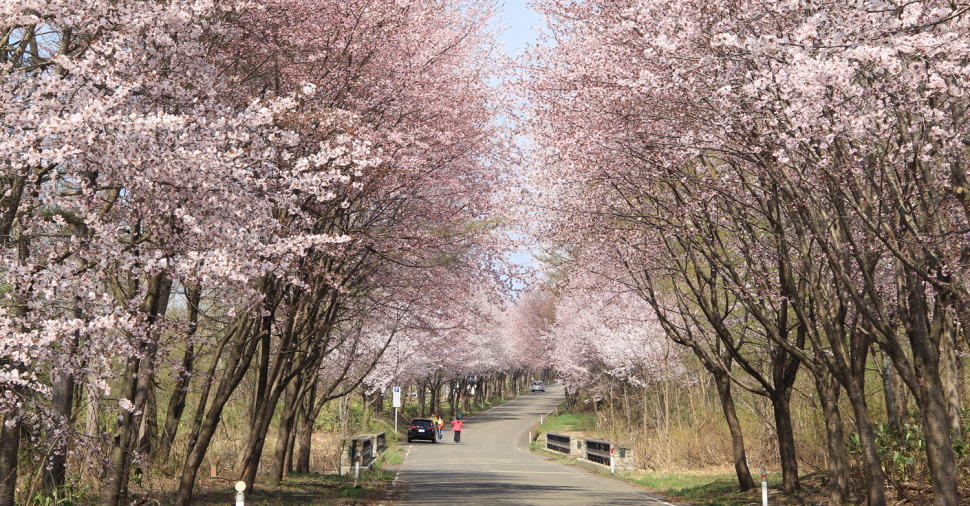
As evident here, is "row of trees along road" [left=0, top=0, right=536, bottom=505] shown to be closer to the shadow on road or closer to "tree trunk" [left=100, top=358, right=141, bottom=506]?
"tree trunk" [left=100, top=358, right=141, bottom=506]

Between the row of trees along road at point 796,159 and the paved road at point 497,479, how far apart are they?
3.98m

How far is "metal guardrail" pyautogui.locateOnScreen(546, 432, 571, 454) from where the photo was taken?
137 ft

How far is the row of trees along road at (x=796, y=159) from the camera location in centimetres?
924

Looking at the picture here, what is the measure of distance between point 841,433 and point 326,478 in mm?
14669

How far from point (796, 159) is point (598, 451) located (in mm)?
23320

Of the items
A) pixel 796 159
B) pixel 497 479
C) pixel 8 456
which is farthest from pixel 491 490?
pixel 796 159

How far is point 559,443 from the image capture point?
4350 centimetres

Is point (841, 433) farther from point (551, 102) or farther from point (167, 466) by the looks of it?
point (167, 466)

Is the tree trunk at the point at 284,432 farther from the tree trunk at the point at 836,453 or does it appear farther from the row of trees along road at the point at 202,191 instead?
the tree trunk at the point at 836,453

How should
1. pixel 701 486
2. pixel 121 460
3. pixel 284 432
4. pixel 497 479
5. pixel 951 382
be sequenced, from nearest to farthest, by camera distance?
1. pixel 121 460
2. pixel 951 382
3. pixel 701 486
4. pixel 284 432
5. pixel 497 479

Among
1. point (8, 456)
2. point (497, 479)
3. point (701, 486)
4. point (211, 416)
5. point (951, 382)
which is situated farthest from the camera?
point (497, 479)

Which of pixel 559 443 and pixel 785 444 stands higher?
pixel 785 444

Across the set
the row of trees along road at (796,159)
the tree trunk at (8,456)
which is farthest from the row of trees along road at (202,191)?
the row of trees along road at (796,159)

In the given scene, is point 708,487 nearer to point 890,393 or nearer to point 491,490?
point 890,393
